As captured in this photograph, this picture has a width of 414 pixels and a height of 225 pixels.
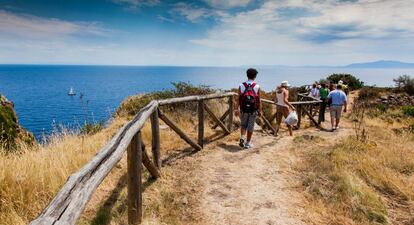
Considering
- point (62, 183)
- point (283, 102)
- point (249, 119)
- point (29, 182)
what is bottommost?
point (62, 183)

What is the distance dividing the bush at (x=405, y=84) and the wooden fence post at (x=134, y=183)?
31388 millimetres

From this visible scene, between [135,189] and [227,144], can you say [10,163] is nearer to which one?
[135,189]

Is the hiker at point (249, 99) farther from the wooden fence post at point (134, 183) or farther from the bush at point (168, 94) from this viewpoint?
the bush at point (168, 94)

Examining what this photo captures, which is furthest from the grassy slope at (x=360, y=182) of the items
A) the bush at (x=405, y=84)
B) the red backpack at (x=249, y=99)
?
the bush at (x=405, y=84)

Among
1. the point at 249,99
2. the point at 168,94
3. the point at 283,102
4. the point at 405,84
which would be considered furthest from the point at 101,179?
the point at 405,84

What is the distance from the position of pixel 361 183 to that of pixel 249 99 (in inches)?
132

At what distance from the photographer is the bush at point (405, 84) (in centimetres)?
2879

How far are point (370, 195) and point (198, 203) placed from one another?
122 inches

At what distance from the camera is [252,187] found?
591cm

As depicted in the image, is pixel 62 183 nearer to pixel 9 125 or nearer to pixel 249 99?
pixel 249 99

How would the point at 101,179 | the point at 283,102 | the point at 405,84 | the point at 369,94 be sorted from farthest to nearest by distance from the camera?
Answer: 1. the point at 405,84
2. the point at 369,94
3. the point at 283,102
4. the point at 101,179

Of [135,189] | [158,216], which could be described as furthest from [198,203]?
[135,189]

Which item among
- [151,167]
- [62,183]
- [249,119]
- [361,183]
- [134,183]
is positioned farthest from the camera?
[249,119]

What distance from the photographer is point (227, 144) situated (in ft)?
29.4
